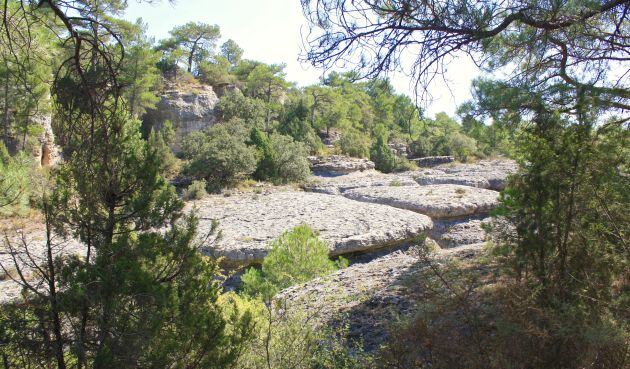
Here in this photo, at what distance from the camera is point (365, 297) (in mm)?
5570

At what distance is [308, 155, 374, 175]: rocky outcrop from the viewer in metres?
25.2

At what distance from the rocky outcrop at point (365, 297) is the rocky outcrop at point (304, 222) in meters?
3.46

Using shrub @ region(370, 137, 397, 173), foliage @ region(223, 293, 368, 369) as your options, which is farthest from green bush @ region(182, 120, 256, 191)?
foliage @ region(223, 293, 368, 369)

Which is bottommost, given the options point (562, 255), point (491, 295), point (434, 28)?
point (491, 295)

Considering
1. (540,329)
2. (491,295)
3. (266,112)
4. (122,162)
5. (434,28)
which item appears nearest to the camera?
(434,28)

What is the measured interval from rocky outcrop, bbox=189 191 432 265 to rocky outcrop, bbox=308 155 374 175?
28.4ft

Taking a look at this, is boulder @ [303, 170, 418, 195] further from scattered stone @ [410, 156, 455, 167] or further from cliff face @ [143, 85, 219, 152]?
cliff face @ [143, 85, 219, 152]

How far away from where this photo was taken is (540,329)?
287cm

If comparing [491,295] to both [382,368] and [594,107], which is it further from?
[594,107]

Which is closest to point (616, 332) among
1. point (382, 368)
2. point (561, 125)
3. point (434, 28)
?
point (561, 125)

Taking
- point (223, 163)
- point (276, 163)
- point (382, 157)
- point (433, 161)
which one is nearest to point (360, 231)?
point (223, 163)

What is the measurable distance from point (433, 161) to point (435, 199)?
54.5 feet

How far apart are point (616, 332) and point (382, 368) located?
5.72ft

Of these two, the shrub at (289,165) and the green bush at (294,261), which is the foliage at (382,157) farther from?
the green bush at (294,261)
